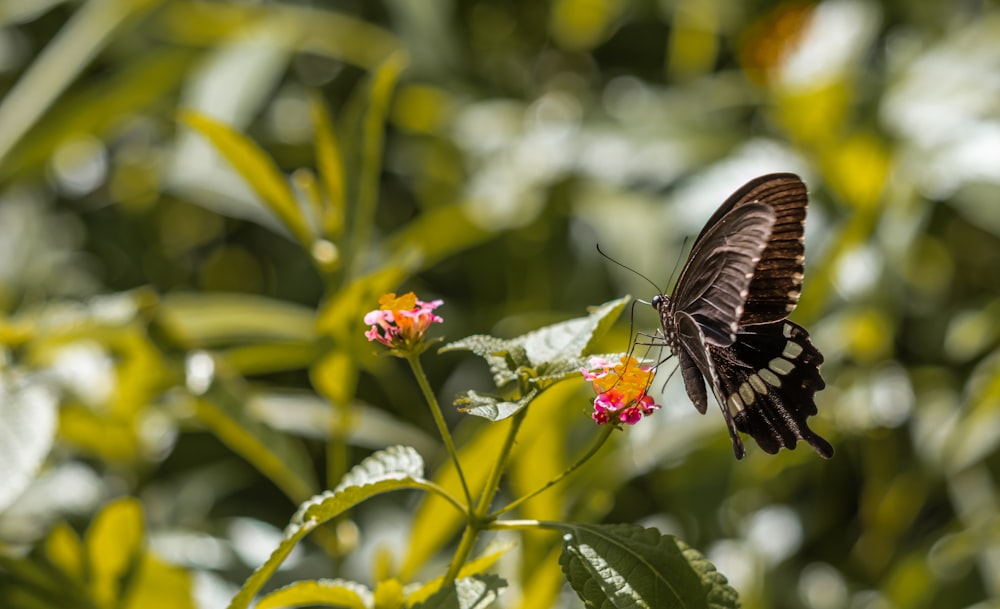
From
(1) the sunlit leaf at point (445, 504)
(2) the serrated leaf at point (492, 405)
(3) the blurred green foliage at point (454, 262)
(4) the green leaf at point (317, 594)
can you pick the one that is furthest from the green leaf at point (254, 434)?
(2) the serrated leaf at point (492, 405)

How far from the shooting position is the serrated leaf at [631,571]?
674 millimetres

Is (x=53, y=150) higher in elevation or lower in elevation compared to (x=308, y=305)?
higher

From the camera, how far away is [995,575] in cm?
141

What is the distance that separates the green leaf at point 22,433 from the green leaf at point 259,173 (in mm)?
299

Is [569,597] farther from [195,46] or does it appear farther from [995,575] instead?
[195,46]

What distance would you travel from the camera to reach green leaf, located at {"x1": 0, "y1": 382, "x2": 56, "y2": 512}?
967mm

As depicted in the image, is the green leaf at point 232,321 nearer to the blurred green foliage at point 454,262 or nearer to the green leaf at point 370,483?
the blurred green foliage at point 454,262

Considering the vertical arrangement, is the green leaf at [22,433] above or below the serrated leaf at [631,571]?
below

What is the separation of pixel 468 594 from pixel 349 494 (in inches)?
4.1

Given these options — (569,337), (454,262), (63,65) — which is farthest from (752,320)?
(63,65)

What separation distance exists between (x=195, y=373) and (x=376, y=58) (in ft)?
3.40

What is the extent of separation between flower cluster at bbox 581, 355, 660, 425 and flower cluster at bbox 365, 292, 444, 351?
0.13 meters

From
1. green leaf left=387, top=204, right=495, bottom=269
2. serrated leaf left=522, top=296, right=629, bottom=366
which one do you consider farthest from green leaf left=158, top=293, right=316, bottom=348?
serrated leaf left=522, top=296, right=629, bottom=366

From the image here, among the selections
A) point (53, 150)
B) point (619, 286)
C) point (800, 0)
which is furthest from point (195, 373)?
point (800, 0)
